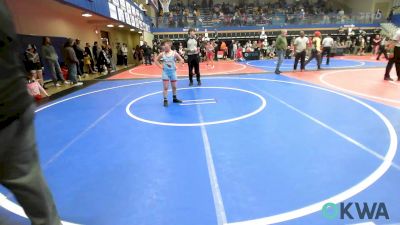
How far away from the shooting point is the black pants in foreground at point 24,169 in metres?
1.56

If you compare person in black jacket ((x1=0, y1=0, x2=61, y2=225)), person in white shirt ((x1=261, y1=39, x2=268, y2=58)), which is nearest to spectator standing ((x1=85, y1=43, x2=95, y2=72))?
person in black jacket ((x1=0, y1=0, x2=61, y2=225))

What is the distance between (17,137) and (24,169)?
0.20 metres

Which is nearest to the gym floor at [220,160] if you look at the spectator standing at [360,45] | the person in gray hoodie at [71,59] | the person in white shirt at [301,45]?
the person in gray hoodie at [71,59]

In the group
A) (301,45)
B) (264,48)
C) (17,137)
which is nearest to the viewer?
(17,137)

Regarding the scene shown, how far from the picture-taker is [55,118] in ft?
21.3

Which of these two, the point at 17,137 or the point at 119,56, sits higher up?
the point at 17,137

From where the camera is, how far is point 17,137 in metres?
1.60

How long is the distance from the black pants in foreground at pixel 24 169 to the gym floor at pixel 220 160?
1.00 metres

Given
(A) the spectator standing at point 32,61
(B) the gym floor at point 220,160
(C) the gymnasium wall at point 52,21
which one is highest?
(C) the gymnasium wall at point 52,21

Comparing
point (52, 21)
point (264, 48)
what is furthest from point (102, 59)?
point (264, 48)

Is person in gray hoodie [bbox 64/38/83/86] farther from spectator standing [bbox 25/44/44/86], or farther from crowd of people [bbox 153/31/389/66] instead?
crowd of people [bbox 153/31/389/66]

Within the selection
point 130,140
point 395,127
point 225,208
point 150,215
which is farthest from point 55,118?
point 395,127

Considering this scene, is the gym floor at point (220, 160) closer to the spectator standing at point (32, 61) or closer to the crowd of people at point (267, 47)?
the spectator standing at point (32, 61)

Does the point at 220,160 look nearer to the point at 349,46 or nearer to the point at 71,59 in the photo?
the point at 71,59
